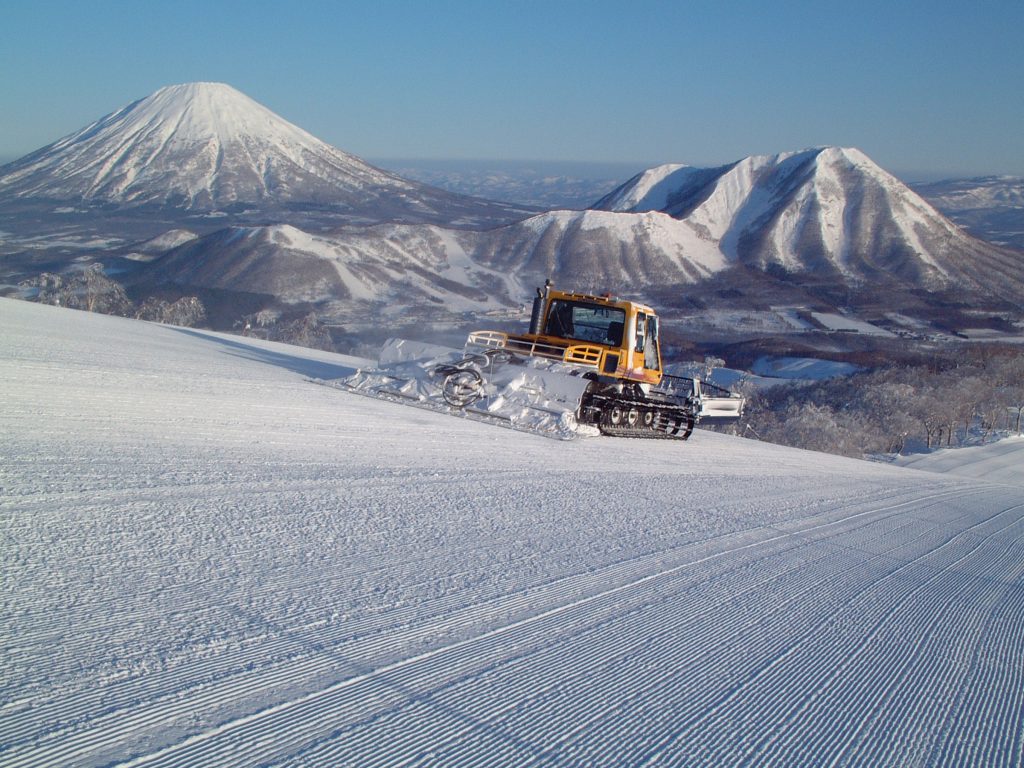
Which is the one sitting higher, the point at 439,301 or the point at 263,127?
the point at 263,127

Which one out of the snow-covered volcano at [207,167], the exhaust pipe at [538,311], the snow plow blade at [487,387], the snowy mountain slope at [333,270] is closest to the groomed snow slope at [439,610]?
the snow plow blade at [487,387]

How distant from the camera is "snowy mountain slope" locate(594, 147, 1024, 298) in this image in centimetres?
9875

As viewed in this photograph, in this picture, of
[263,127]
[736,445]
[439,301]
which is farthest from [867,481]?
[263,127]

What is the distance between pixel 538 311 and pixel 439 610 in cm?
1029

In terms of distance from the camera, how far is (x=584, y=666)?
13.9 feet

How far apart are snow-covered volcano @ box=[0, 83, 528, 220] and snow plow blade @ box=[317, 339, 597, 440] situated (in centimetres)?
13812

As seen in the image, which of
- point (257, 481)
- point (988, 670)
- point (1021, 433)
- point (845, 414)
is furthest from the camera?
point (1021, 433)

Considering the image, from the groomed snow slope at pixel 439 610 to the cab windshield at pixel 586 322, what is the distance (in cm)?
485

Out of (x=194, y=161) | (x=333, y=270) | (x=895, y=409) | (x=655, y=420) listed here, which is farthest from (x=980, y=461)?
(x=194, y=161)

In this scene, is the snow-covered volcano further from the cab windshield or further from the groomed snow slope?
the groomed snow slope

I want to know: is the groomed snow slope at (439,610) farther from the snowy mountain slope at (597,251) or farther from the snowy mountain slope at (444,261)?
the snowy mountain slope at (597,251)

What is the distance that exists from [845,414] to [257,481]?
32.8 m

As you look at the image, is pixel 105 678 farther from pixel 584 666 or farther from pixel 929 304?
pixel 929 304

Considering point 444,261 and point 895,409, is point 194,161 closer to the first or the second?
point 444,261
